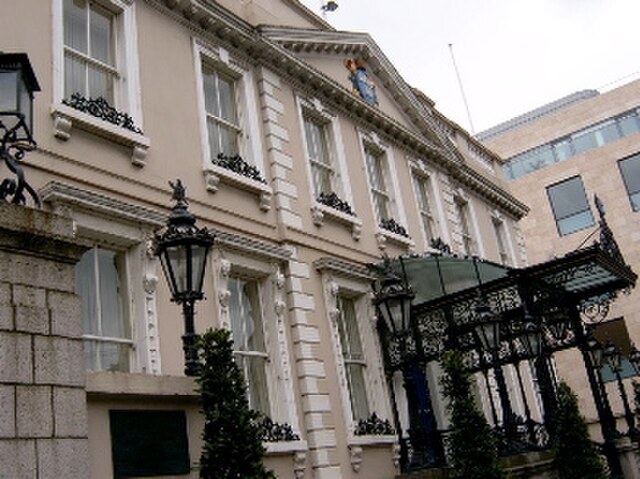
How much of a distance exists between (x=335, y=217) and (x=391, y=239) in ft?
7.35

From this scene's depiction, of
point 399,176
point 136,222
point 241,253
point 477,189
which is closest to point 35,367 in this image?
point 136,222

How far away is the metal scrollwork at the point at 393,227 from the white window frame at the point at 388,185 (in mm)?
117

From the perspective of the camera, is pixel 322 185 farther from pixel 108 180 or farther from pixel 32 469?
pixel 32 469

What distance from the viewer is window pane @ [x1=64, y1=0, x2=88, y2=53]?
11.2m

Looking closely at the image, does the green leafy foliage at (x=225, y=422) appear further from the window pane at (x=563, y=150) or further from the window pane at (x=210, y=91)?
the window pane at (x=563, y=150)

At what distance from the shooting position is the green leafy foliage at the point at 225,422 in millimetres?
6805

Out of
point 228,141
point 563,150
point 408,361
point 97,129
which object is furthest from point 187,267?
point 563,150

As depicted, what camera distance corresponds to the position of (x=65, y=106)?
10156 mm

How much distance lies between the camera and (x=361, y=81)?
18.3 m

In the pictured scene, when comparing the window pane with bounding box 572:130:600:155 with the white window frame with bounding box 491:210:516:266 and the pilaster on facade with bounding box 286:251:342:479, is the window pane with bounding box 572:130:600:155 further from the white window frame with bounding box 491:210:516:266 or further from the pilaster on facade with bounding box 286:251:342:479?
the pilaster on facade with bounding box 286:251:342:479

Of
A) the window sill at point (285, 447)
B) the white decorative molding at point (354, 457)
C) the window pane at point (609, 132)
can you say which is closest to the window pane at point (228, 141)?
the window sill at point (285, 447)

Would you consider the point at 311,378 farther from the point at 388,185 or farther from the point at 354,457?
the point at 388,185

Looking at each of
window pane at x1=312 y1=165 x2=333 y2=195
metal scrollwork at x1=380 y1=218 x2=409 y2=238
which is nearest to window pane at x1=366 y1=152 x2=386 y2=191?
metal scrollwork at x1=380 y1=218 x2=409 y2=238

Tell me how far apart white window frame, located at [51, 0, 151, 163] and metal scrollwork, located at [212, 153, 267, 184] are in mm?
1755
